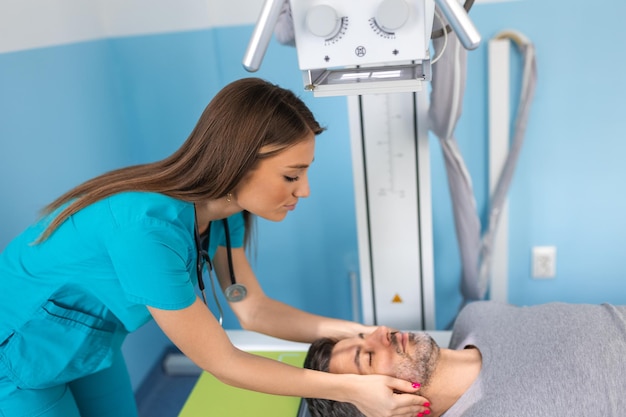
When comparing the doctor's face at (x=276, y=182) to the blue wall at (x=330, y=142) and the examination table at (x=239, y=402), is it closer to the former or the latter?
the examination table at (x=239, y=402)

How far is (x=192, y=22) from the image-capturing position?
2.11 meters

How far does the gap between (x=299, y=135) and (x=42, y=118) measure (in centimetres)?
108

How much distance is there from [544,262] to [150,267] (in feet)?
5.74

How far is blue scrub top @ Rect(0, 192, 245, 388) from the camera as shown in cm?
104

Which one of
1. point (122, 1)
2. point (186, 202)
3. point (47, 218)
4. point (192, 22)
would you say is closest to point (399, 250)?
point (186, 202)

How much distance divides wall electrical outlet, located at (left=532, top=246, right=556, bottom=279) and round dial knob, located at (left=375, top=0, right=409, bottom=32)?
162 cm

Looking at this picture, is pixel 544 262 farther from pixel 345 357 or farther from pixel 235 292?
pixel 235 292

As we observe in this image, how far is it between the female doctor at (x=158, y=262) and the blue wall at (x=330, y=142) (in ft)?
2.10

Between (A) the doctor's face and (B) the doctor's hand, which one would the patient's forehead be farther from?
(A) the doctor's face

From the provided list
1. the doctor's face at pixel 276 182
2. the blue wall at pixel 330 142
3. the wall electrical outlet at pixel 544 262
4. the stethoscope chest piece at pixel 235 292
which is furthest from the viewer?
the wall electrical outlet at pixel 544 262

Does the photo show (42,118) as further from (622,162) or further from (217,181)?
(622,162)

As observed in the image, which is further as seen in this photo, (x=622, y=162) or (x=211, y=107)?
(x=622, y=162)

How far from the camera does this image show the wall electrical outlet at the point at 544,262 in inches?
89.4

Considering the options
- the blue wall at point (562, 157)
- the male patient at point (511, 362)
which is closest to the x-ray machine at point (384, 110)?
the male patient at point (511, 362)
